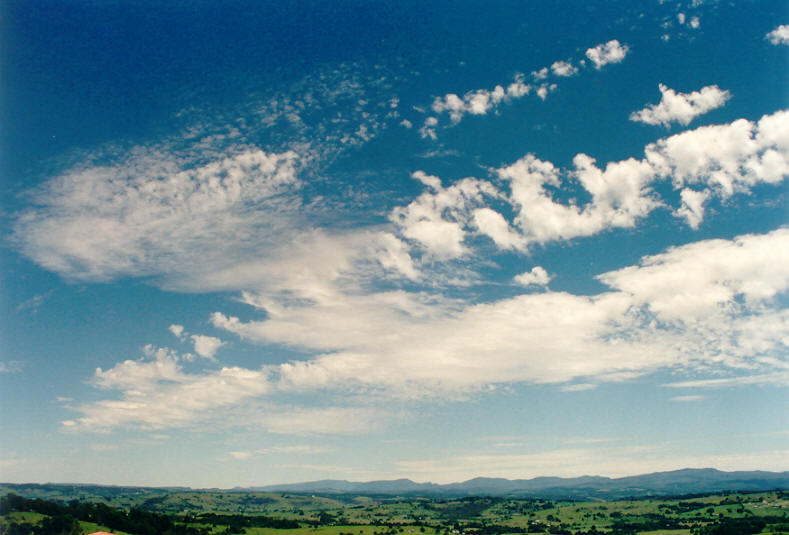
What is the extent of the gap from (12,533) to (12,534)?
10.7 ft

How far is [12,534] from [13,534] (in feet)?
10.4

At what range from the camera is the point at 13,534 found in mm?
198500

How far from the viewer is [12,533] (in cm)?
19850

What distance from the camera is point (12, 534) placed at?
643ft

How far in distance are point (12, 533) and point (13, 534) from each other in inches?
21.6
